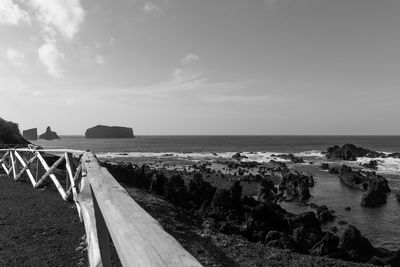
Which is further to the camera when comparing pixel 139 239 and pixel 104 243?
pixel 104 243

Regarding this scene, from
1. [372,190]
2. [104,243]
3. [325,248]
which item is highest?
[104,243]

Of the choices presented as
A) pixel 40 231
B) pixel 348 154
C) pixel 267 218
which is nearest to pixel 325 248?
pixel 267 218

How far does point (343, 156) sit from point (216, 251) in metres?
68.8

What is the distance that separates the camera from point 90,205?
438 centimetres

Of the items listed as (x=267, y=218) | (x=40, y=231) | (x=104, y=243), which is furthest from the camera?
(x=267, y=218)

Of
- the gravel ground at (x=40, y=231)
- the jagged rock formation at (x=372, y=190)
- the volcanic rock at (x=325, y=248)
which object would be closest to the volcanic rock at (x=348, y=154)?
the jagged rock formation at (x=372, y=190)

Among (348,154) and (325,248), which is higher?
(348,154)

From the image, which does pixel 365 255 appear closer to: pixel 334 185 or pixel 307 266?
pixel 307 266

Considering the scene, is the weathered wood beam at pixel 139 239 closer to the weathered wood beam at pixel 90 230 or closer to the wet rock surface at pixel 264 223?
the weathered wood beam at pixel 90 230

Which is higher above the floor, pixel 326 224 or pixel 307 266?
pixel 307 266

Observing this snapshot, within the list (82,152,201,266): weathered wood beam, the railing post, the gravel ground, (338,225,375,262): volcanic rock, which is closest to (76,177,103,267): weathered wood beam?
the railing post

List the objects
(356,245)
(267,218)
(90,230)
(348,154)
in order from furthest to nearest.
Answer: (348,154) → (267,218) → (356,245) → (90,230)

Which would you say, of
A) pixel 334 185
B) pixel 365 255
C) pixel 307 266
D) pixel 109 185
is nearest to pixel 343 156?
pixel 334 185

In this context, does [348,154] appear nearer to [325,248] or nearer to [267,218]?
[267,218]
